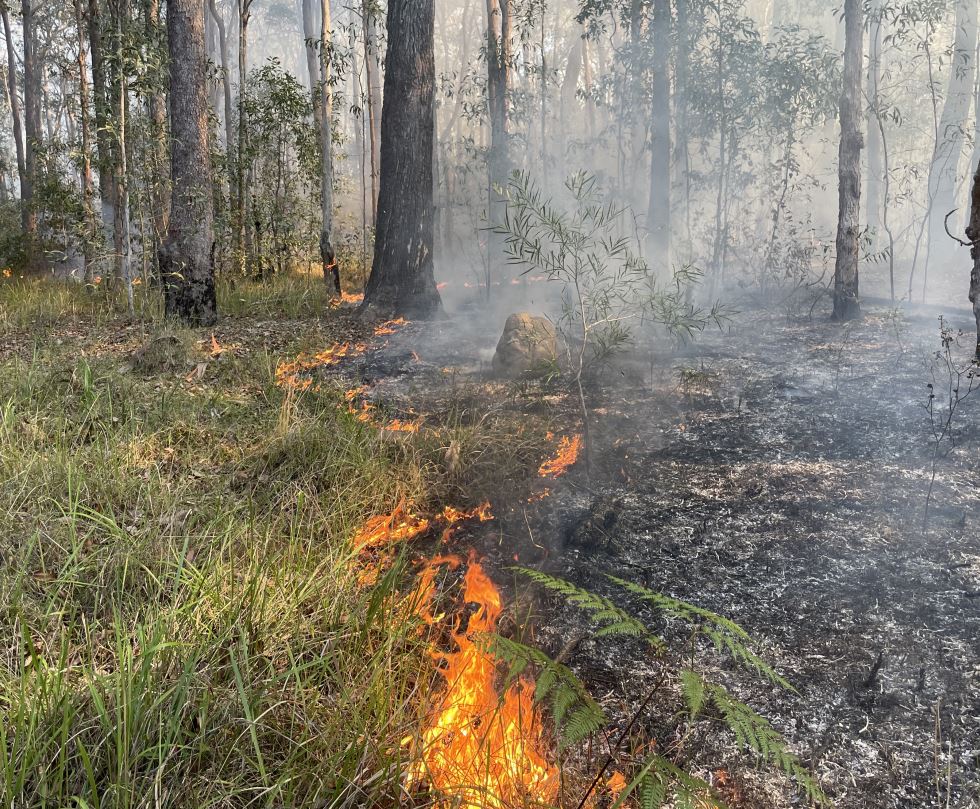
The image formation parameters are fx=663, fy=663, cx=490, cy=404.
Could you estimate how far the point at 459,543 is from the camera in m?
3.67

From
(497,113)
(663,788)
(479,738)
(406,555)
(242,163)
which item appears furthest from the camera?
(497,113)

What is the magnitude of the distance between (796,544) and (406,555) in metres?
2.06

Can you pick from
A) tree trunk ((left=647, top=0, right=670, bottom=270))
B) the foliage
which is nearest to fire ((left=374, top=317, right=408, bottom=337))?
tree trunk ((left=647, top=0, right=670, bottom=270))

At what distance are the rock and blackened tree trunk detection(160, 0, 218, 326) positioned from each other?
150 inches

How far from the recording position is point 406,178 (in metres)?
8.56

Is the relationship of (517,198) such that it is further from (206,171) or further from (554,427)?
(206,171)

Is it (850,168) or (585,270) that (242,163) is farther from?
(850,168)

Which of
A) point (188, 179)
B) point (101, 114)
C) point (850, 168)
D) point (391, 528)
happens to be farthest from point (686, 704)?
point (101, 114)

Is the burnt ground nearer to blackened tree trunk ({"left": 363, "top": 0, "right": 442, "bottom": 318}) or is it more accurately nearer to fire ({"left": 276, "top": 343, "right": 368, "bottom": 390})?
fire ({"left": 276, "top": 343, "right": 368, "bottom": 390})

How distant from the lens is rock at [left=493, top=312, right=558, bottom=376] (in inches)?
245

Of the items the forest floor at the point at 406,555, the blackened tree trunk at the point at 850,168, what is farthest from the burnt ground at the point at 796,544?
the blackened tree trunk at the point at 850,168

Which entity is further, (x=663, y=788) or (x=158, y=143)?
(x=158, y=143)

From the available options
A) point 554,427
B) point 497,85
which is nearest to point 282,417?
point 554,427

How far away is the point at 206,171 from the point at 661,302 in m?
5.55
